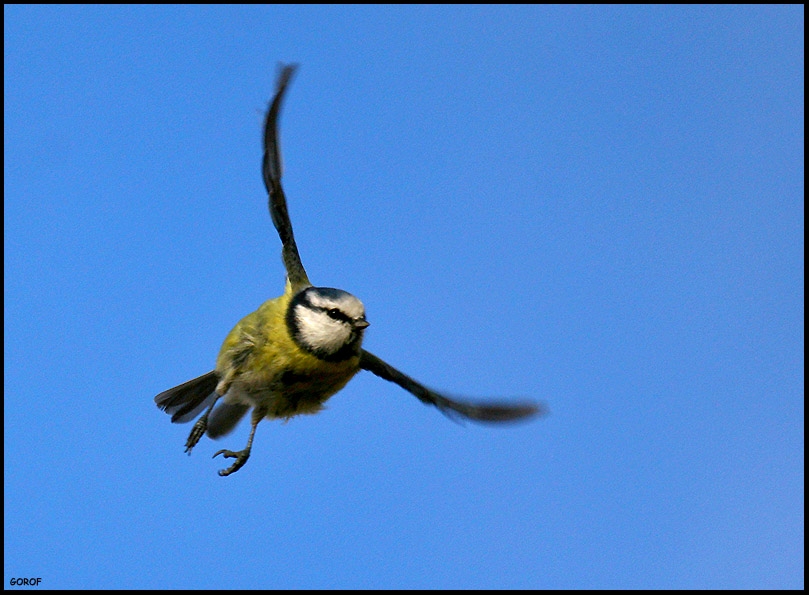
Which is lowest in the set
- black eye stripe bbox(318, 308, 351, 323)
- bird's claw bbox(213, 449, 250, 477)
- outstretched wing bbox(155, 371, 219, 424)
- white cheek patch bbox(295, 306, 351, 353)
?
bird's claw bbox(213, 449, 250, 477)

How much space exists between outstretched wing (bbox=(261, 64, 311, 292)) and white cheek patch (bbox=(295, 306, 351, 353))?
537 mm

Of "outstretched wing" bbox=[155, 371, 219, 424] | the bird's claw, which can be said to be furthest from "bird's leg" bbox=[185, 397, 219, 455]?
"outstretched wing" bbox=[155, 371, 219, 424]

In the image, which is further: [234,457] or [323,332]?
[234,457]

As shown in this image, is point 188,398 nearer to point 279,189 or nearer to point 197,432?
point 197,432

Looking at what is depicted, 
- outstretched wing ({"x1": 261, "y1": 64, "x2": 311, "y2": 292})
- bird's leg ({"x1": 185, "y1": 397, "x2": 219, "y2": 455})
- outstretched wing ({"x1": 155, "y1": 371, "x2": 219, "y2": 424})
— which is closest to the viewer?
outstretched wing ({"x1": 261, "y1": 64, "x2": 311, "y2": 292})

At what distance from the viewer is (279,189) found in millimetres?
5438

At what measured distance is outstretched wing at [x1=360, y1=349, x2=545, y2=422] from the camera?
20.2 ft

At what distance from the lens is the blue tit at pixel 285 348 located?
16.5ft

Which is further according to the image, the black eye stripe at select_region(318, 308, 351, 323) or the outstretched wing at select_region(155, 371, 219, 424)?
the outstretched wing at select_region(155, 371, 219, 424)

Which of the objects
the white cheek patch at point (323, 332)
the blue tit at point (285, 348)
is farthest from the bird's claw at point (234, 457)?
the white cheek patch at point (323, 332)

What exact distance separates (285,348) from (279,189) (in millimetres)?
1061

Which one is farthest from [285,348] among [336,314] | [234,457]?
[234,457]

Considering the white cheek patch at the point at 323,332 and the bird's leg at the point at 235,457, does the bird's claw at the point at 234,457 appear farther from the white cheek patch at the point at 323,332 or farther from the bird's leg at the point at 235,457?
the white cheek patch at the point at 323,332

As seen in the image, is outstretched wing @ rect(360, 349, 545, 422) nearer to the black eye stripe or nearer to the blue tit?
the blue tit
